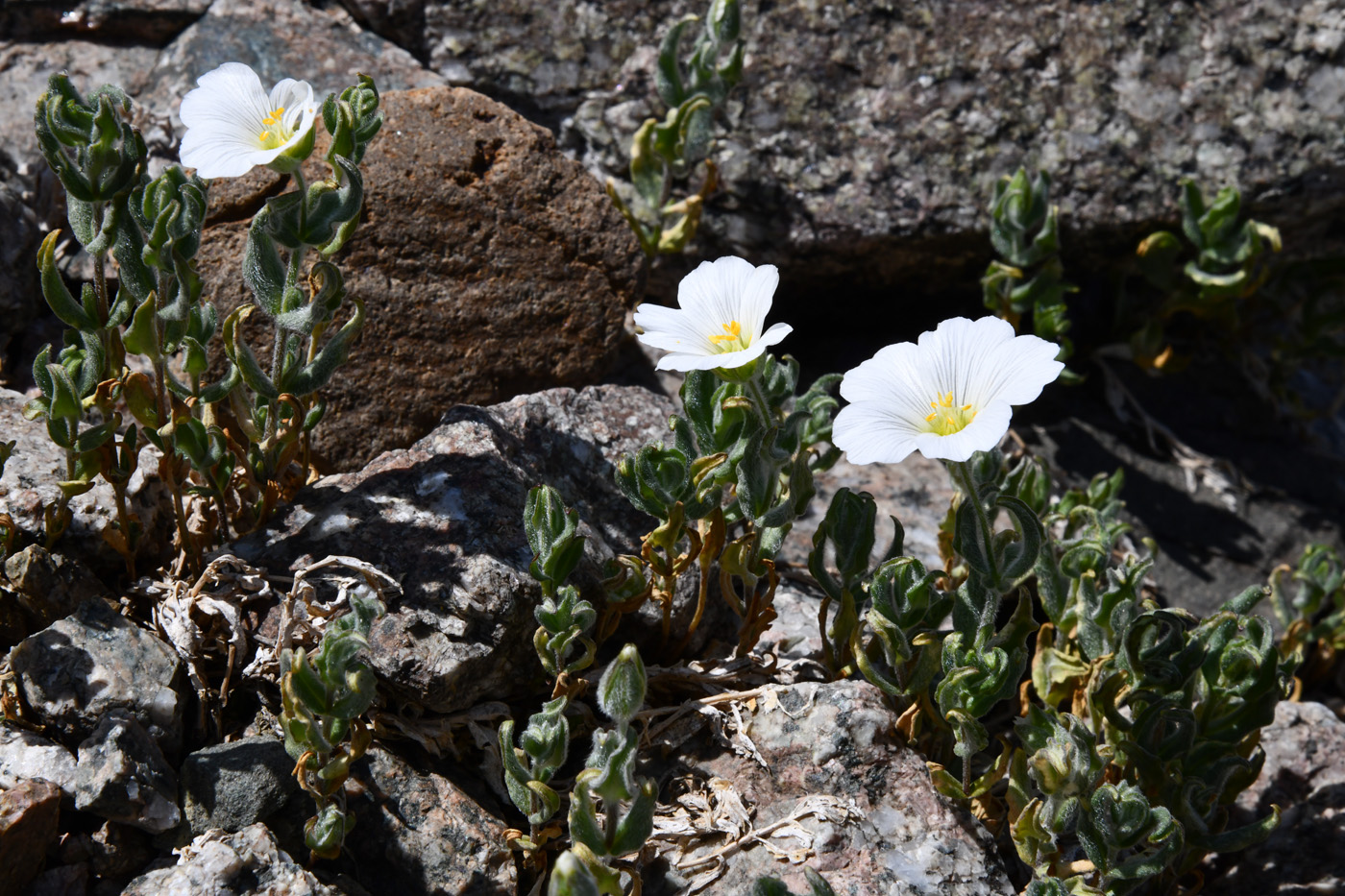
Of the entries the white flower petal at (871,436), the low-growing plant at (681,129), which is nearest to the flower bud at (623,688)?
the white flower petal at (871,436)

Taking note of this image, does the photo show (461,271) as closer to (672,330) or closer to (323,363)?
(323,363)

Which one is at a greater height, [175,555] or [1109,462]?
[175,555]

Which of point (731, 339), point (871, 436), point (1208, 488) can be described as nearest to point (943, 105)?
point (1208, 488)

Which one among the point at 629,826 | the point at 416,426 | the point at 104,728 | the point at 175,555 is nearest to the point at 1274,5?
the point at 416,426

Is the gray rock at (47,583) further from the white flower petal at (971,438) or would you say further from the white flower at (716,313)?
the white flower petal at (971,438)

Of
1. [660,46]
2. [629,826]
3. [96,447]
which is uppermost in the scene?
[660,46]

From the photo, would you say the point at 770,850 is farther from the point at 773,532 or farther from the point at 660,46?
the point at 660,46
